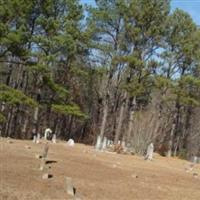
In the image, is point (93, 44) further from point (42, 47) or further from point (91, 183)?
point (91, 183)

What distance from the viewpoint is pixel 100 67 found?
44812mm

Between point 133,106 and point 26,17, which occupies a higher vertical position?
point 26,17

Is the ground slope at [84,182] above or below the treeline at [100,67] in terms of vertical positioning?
below

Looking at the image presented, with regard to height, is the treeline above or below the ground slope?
above

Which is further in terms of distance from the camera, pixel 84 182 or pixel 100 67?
pixel 100 67

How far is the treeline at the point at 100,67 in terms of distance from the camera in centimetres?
3741

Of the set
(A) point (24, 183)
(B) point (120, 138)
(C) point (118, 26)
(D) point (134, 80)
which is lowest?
(A) point (24, 183)

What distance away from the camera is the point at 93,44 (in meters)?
42.8

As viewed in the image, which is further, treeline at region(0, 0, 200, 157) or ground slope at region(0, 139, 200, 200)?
treeline at region(0, 0, 200, 157)

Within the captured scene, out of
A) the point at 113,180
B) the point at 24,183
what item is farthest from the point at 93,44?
the point at 24,183

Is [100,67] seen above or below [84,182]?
above

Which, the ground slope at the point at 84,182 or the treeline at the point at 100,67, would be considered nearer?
the ground slope at the point at 84,182

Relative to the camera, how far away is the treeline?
37406 mm

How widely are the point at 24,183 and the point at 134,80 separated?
1263 inches
